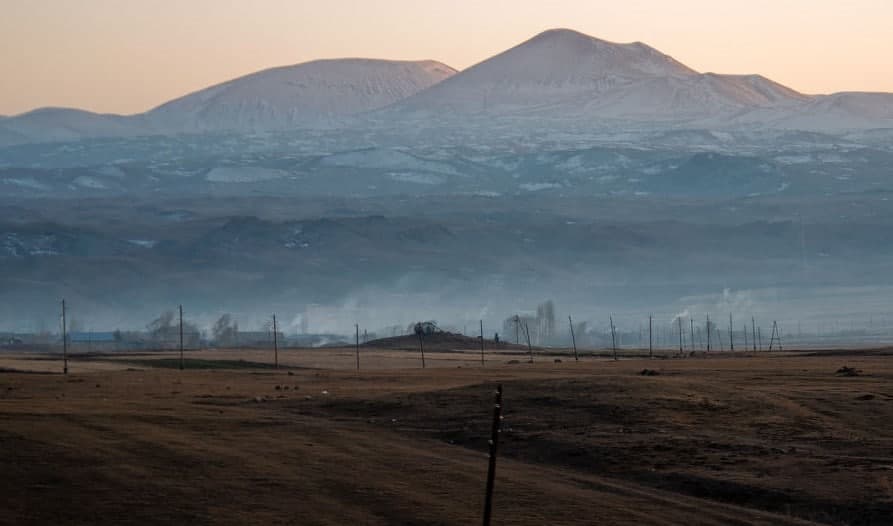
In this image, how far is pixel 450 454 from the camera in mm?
39594

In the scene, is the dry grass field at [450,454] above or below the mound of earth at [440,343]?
below

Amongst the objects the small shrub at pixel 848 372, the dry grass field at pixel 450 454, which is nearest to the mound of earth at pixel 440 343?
the small shrub at pixel 848 372

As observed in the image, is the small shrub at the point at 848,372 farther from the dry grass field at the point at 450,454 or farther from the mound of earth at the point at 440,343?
the mound of earth at the point at 440,343

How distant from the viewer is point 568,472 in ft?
126

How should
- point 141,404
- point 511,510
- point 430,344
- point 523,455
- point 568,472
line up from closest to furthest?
point 511,510 < point 568,472 < point 523,455 < point 141,404 < point 430,344

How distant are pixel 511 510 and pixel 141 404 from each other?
18498 millimetres

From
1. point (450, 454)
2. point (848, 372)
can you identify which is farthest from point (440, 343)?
point (450, 454)

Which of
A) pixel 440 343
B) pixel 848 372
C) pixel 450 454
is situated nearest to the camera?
pixel 450 454

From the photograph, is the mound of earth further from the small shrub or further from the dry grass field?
the dry grass field

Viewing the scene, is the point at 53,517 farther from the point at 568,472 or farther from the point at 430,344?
the point at 430,344

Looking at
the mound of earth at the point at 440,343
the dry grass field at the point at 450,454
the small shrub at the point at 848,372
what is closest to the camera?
the dry grass field at the point at 450,454

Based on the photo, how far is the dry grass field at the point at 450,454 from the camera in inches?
1277

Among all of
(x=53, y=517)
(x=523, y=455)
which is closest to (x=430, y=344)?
(x=523, y=455)

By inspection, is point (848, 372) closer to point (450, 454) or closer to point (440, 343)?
point (450, 454)
